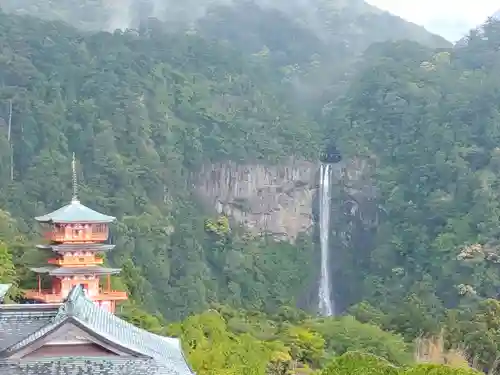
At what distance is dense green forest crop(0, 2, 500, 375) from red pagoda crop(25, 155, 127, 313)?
13.8 feet

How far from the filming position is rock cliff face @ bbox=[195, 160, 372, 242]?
44812 mm

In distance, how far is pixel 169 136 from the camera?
44.5 metres

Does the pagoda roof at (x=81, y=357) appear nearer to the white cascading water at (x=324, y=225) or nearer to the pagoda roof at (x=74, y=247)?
the pagoda roof at (x=74, y=247)

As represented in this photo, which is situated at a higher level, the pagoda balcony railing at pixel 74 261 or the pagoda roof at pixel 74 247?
the pagoda roof at pixel 74 247

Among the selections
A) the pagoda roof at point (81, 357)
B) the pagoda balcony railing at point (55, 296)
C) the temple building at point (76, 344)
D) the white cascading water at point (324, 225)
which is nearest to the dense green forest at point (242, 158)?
the white cascading water at point (324, 225)

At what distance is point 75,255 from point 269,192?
2377cm

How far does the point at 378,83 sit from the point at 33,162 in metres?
20.8

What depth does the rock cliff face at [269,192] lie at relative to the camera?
44.8m

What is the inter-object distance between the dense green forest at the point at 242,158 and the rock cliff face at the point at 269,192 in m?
0.61

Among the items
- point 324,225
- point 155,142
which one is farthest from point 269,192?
point 155,142

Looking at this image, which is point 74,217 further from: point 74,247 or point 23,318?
point 23,318

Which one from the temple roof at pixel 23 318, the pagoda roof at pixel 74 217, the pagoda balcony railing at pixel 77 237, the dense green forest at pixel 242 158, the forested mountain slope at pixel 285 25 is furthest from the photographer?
the forested mountain slope at pixel 285 25

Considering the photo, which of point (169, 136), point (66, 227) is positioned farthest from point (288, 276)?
point (66, 227)

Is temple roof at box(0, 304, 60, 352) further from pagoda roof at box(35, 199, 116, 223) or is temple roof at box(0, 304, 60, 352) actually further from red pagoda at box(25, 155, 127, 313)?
pagoda roof at box(35, 199, 116, 223)
